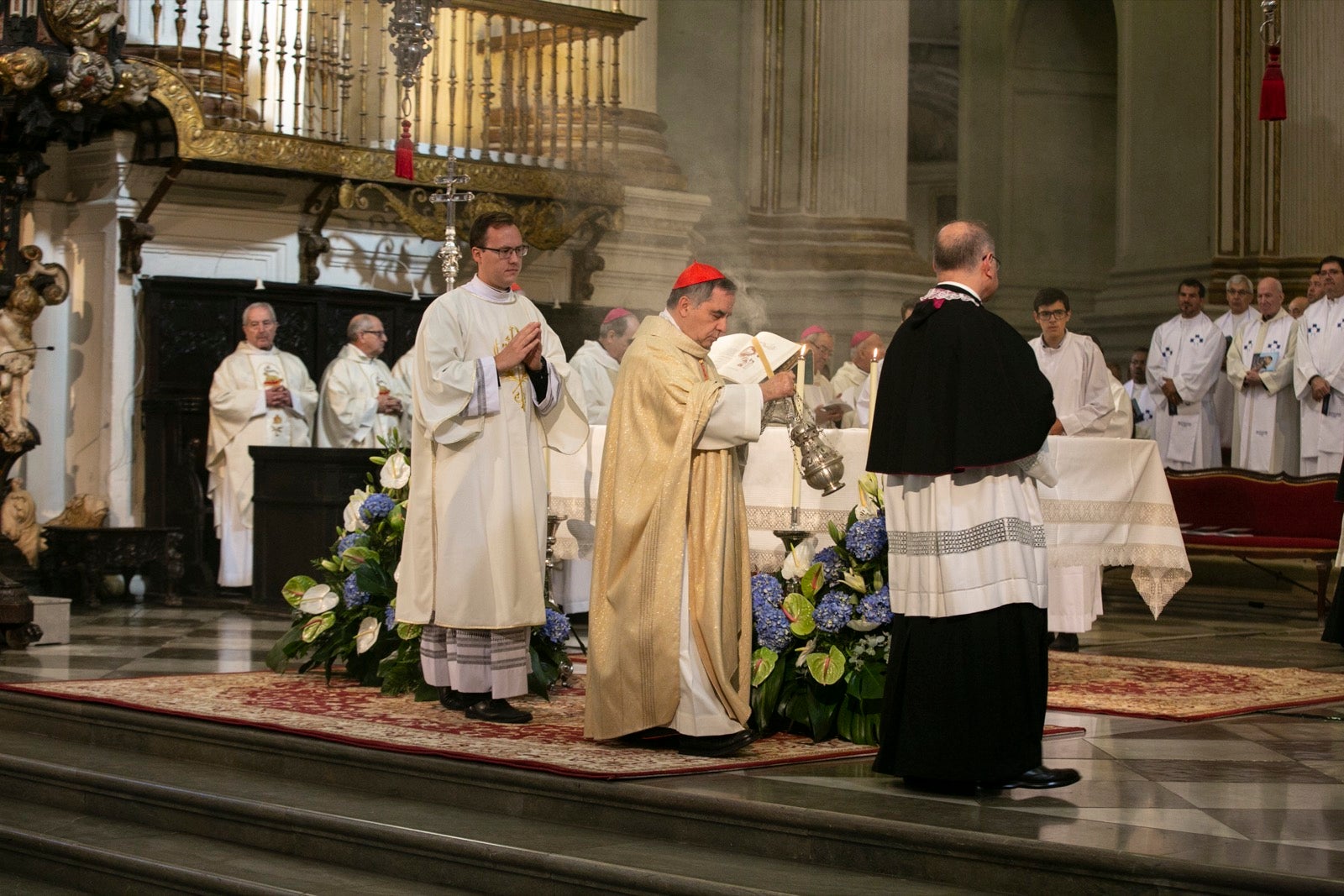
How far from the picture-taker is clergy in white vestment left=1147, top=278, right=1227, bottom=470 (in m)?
12.8

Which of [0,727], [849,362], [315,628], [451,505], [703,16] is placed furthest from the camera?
[703,16]

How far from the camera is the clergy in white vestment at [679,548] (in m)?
5.13

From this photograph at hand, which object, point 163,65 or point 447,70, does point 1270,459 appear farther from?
point 163,65

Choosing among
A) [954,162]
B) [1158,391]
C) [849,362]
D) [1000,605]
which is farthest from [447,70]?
[954,162]

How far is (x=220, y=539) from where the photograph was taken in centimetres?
1082

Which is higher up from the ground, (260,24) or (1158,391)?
(260,24)

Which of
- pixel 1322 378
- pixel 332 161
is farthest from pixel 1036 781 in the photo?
pixel 332 161

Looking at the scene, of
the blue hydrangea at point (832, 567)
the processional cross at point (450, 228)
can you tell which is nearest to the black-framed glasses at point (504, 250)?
the processional cross at point (450, 228)

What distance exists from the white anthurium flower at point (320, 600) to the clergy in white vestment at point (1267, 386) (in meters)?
7.32

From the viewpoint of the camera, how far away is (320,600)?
269 inches

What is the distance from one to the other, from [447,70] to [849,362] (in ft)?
12.3

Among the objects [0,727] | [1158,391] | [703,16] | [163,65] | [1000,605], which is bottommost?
[0,727]

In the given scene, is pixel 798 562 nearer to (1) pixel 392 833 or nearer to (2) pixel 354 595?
(1) pixel 392 833

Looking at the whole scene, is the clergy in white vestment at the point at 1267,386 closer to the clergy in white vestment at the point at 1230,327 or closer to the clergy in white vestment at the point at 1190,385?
the clergy in white vestment at the point at 1230,327
